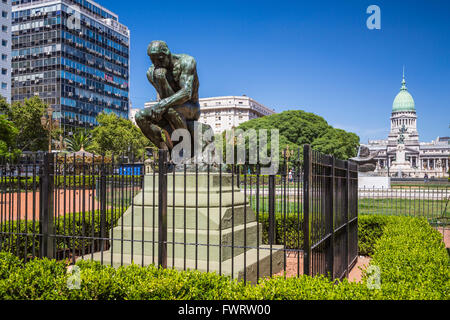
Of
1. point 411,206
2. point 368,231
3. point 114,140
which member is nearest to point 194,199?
point 368,231

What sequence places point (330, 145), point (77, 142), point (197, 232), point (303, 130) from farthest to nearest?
point (77, 142) < point (303, 130) < point (330, 145) < point (197, 232)

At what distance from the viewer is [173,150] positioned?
7.77 meters

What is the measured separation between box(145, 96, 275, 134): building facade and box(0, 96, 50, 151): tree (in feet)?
224

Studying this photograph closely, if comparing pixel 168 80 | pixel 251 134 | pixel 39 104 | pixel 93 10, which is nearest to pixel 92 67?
pixel 93 10

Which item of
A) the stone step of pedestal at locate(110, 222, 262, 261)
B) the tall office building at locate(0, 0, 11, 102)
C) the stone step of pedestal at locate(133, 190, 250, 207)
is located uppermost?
the tall office building at locate(0, 0, 11, 102)

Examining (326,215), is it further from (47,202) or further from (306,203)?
(47,202)

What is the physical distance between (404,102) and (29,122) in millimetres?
117258

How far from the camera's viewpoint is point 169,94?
7.63 m

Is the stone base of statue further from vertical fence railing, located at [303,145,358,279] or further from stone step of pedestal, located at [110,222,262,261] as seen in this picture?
vertical fence railing, located at [303,145,358,279]

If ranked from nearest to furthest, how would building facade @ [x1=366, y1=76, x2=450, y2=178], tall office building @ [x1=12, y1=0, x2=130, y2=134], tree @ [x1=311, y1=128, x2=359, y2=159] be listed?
tree @ [x1=311, y1=128, x2=359, y2=159], tall office building @ [x1=12, y1=0, x2=130, y2=134], building facade @ [x1=366, y1=76, x2=450, y2=178]

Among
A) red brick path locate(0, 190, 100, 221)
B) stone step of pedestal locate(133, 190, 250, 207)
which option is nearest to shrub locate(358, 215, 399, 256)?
stone step of pedestal locate(133, 190, 250, 207)

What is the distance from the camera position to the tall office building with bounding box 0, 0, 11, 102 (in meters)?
52.9

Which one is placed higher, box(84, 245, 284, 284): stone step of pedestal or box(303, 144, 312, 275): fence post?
box(303, 144, 312, 275): fence post
